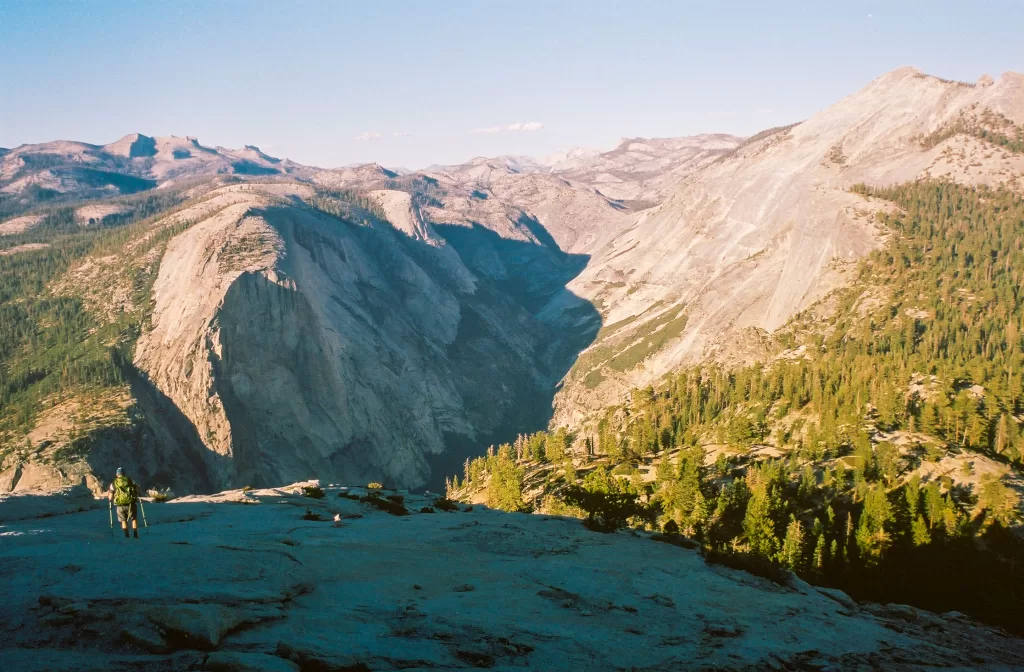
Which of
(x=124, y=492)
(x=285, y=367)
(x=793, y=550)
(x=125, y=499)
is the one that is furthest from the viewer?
(x=285, y=367)

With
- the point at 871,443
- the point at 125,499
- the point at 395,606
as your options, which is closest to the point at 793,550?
the point at 871,443

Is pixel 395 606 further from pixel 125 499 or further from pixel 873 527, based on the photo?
pixel 873 527

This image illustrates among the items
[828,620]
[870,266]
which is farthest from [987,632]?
[870,266]

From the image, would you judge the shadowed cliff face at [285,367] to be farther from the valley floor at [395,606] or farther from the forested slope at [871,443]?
the valley floor at [395,606]

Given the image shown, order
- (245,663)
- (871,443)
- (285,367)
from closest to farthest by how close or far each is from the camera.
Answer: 1. (245,663)
2. (871,443)
3. (285,367)

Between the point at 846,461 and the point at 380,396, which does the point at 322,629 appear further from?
the point at 380,396
